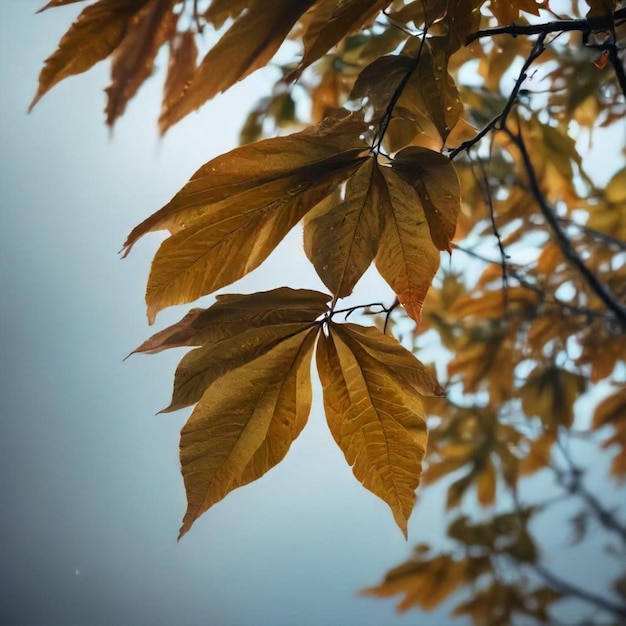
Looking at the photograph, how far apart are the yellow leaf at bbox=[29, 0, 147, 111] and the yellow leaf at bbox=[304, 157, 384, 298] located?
90mm

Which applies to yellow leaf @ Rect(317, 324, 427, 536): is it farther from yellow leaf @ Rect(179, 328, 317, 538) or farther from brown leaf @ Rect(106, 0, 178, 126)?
brown leaf @ Rect(106, 0, 178, 126)

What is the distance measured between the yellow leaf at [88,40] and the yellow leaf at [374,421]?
0.36 ft

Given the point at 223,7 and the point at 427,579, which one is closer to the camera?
the point at 223,7

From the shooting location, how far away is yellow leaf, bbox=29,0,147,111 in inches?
6.9

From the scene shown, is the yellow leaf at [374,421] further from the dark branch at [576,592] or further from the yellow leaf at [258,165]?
the dark branch at [576,592]

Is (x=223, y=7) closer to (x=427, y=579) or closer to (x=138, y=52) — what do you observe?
(x=138, y=52)

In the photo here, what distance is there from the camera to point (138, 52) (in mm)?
208

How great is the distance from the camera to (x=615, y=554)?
0.51m

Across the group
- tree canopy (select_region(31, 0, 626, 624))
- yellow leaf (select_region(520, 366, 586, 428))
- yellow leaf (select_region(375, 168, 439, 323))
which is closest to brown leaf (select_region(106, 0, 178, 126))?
tree canopy (select_region(31, 0, 626, 624))

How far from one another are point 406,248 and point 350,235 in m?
0.02

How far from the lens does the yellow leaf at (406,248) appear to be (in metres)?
0.16

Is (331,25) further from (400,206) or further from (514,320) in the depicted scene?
(514,320)

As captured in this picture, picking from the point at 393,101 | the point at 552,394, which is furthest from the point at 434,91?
the point at 552,394

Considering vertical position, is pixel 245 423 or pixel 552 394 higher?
pixel 552 394
